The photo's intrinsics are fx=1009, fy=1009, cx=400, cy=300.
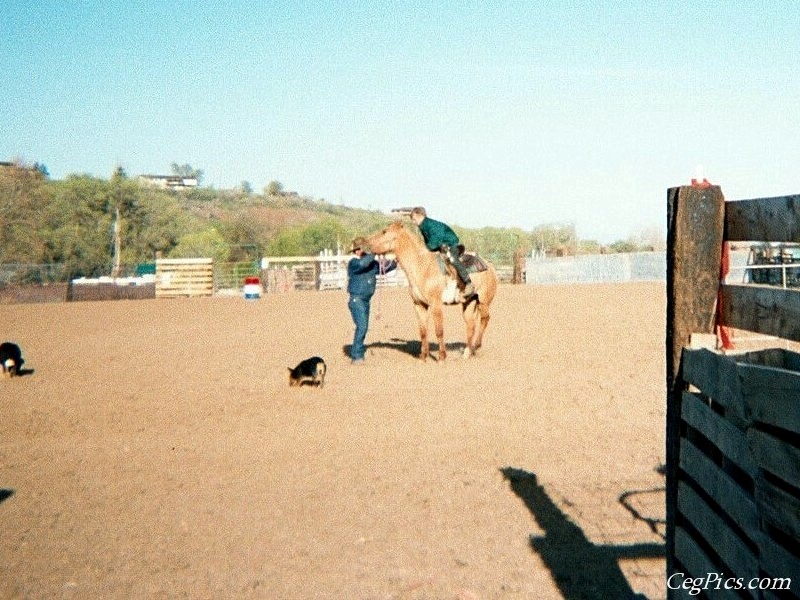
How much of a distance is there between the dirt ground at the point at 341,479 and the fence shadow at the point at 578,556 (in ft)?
0.07

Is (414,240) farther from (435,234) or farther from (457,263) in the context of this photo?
(457,263)

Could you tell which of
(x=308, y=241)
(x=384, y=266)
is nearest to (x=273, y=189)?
(x=308, y=241)

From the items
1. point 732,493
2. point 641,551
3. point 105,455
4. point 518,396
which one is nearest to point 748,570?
point 732,493

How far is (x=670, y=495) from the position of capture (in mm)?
4543

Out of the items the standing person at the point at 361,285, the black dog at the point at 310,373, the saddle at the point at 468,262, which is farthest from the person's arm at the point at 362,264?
the black dog at the point at 310,373

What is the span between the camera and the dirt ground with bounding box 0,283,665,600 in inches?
242

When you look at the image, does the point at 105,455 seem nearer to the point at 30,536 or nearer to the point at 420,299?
the point at 30,536

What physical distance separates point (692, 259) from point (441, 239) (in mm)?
13395

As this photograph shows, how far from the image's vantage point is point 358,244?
17.5 m

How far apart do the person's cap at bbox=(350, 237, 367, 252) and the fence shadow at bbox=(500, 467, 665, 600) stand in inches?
400

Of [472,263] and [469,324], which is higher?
[472,263]

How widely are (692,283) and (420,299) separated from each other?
13778 mm

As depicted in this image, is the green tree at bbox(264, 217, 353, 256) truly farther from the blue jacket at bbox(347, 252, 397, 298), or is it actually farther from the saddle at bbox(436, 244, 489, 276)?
the blue jacket at bbox(347, 252, 397, 298)

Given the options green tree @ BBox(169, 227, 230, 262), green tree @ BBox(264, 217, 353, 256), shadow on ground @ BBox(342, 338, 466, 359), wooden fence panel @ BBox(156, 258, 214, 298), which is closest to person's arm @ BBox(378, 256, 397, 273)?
shadow on ground @ BBox(342, 338, 466, 359)
